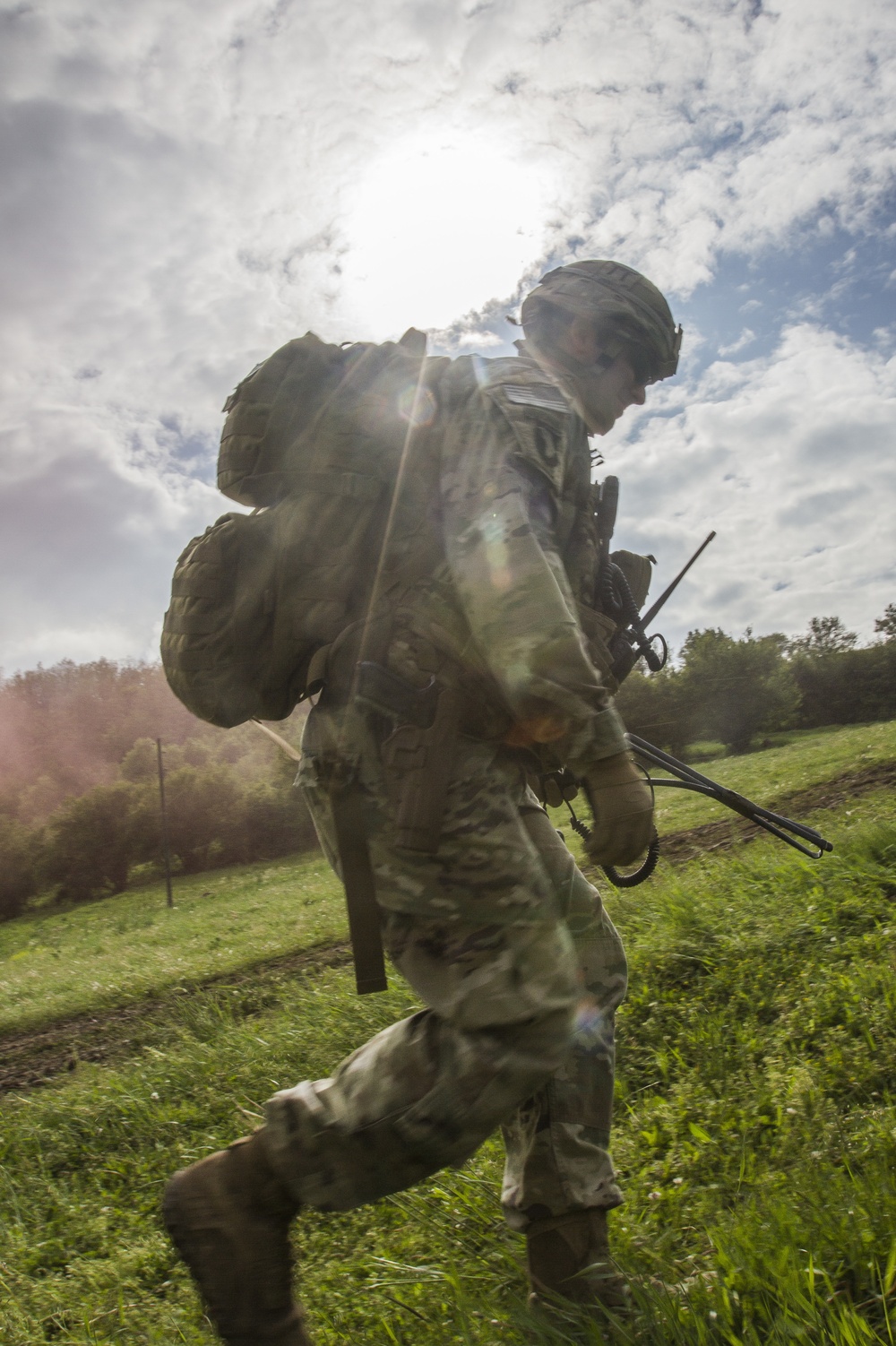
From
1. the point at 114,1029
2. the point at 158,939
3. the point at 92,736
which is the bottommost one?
the point at 158,939

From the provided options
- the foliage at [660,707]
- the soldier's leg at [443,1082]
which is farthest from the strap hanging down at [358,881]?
the foliage at [660,707]

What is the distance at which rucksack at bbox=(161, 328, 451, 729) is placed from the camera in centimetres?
213

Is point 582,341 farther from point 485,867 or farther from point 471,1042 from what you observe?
point 471,1042

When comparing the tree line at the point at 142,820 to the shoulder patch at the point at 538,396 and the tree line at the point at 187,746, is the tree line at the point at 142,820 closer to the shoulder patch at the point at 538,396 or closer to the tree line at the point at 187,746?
the tree line at the point at 187,746

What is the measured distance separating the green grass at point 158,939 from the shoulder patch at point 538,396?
22.7ft

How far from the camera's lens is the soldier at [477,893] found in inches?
69.3

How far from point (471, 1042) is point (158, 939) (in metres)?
13.0

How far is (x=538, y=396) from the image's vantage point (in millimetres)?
2078

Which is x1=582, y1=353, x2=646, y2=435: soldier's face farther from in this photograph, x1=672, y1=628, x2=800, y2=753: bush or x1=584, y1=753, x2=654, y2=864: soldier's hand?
x1=672, y1=628, x2=800, y2=753: bush

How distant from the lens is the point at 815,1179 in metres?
2.05

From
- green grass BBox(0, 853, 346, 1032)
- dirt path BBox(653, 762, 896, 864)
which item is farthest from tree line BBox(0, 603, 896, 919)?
dirt path BBox(653, 762, 896, 864)

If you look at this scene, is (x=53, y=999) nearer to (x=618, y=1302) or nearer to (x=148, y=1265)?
(x=148, y=1265)

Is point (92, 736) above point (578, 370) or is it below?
above

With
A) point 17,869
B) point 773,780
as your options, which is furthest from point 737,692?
point 17,869
